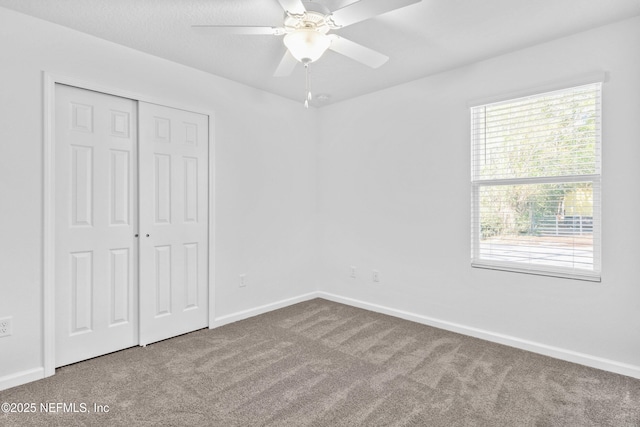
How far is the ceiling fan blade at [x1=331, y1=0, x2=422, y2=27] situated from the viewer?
1812 mm

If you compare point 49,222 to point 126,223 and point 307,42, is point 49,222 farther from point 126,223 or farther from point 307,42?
point 307,42

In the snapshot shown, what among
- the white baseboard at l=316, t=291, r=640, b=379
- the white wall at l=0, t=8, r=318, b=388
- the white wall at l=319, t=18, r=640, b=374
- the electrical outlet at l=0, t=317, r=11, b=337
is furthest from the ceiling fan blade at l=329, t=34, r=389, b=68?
the electrical outlet at l=0, t=317, r=11, b=337

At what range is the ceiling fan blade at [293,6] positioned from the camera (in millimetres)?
1885

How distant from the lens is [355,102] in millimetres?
4051

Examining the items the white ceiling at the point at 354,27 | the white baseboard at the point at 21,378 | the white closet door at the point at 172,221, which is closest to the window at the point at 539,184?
the white ceiling at the point at 354,27

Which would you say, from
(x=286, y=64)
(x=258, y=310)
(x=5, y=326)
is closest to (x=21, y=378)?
(x=5, y=326)

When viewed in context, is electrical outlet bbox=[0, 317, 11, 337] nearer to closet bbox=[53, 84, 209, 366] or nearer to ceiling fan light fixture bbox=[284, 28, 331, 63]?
closet bbox=[53, 84, 209, 366]

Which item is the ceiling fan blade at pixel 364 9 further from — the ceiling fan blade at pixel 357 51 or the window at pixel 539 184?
the window at pixel 539 184

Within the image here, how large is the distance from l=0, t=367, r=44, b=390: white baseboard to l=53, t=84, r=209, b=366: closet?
14 centimetres

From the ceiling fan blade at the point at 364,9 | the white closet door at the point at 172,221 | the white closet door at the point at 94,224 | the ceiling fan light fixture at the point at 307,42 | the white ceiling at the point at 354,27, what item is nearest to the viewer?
the ceiling fan blade at the point at 364,9

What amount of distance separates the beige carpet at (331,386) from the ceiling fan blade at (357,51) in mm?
2191

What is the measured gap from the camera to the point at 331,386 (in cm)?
231

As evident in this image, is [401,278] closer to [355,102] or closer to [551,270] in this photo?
[551,270]

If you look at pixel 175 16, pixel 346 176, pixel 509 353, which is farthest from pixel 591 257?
pixel 175 16
